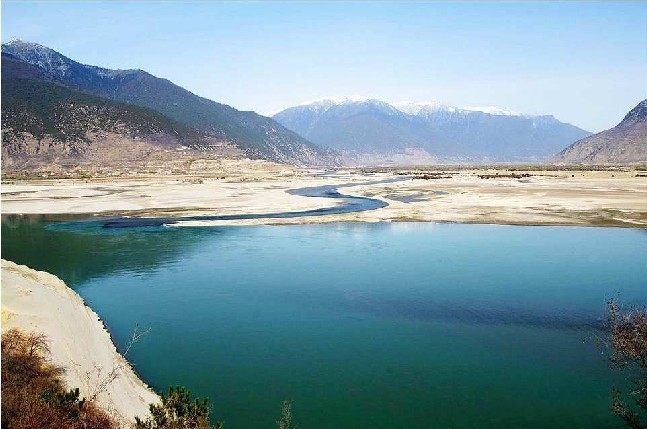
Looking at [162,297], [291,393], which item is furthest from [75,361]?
[162,297]

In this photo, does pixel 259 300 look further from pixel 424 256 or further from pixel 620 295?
pixel 620 295

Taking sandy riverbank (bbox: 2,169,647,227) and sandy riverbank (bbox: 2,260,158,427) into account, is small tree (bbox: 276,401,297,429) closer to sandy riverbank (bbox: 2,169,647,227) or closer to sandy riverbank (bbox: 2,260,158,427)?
sandy riverbank (bbox: 2,260,158,427)

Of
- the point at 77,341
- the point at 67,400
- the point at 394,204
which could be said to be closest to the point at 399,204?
the point at 394,204

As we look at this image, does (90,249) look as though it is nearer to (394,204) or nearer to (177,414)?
(177,414)

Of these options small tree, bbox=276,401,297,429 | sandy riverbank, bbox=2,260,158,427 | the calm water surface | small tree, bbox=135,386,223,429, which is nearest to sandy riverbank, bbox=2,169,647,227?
the calm water surface

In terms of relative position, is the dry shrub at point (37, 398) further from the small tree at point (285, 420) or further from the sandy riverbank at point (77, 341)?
the small tree at point (285, 420)

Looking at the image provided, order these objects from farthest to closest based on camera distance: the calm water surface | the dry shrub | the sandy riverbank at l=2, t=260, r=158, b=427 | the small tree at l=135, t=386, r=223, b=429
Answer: the calm water surface < the sandy riverbank at l=2, t=260, r=158, b=427 < the small tree at l=135, t=386, r=223, b=429 < the dry shrub
